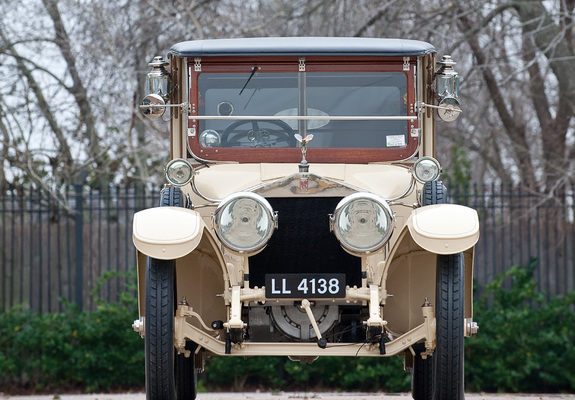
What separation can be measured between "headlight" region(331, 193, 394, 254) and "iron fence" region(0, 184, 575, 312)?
18.7 feet

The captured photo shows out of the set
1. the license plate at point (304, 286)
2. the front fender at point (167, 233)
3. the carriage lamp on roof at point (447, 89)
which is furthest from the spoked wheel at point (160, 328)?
the carriage lamp on roof at point (447, 89)

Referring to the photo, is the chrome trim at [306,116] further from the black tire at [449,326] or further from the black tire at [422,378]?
the black tire at [422,378]

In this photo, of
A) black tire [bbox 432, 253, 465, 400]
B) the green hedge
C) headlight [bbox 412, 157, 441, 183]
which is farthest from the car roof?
the green hedge

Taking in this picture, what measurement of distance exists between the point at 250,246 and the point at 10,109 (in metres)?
7.96

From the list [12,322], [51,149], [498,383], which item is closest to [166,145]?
[51,149]

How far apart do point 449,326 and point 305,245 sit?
1020 millimetres

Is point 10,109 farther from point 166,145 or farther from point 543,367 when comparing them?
point 543,367

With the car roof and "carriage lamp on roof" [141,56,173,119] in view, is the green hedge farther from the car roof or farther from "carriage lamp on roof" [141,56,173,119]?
the car roof

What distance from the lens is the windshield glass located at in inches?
247

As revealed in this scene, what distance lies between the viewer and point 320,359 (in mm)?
10383

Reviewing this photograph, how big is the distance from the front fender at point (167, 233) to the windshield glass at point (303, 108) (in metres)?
1.23

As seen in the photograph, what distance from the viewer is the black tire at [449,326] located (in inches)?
203

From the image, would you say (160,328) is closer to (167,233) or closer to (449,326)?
(167,233)

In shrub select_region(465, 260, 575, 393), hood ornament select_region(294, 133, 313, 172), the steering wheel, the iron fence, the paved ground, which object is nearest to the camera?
hood ornament select_region(294, 133, 313, 172)
